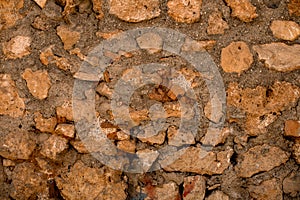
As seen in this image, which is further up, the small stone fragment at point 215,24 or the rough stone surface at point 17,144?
the small stone fragment at point 215,24

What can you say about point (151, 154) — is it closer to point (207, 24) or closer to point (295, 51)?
point (207, 24)

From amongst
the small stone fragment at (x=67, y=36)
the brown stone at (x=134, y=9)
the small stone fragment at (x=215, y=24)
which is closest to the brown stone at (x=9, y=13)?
the small stone fragment at (x=67, y=36)

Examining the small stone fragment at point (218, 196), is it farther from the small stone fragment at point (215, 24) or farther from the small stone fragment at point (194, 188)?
the small stone fragment at point (215, 24)

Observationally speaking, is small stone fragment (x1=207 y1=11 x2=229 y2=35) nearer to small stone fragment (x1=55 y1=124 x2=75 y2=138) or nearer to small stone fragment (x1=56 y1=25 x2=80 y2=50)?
small stone fragment (x1=56 y1=25 x2=80 y2=50)

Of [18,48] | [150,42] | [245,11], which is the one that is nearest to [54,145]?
[18,48]

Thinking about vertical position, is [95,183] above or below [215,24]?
below

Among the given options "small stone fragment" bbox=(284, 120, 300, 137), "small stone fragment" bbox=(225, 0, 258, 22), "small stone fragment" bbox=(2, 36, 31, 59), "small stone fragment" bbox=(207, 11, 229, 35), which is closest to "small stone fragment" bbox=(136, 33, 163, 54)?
"small stone fragment" bbox=(207, 11, 229, 35)

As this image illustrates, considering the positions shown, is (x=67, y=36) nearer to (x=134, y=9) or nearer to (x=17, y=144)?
(x=134, y=9)
